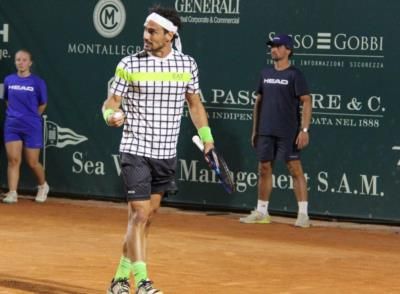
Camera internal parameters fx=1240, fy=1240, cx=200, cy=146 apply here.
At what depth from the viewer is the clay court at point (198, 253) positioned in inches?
387

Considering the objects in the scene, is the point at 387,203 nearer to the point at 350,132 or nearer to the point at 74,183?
the point at 350,132

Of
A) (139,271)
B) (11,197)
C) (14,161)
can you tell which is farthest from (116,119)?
(11,197)

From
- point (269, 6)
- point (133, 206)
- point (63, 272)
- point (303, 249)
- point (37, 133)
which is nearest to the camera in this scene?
point (133, 206)

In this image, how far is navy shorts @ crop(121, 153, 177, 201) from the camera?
27.7 ft

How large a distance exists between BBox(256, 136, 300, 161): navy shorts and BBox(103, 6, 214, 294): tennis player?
5.60 m

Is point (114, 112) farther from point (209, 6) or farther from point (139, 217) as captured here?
point (209, 6)

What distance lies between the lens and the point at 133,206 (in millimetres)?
8484

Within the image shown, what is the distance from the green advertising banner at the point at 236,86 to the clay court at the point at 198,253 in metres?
0.42

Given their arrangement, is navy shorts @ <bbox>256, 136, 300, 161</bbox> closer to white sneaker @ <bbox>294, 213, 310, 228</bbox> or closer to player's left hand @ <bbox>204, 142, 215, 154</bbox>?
white sneaker @ <bbox>294, 213, 310, 228</bbox>

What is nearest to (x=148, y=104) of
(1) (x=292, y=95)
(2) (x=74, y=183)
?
(1) (x=292, y=95)

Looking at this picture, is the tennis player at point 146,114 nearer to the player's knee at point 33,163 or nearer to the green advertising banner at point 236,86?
the green advertising banner at point 236,86

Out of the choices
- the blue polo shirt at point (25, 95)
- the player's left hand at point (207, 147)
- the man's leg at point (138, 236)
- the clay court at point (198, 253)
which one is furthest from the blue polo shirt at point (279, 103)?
the man's leg at point (138, 236)

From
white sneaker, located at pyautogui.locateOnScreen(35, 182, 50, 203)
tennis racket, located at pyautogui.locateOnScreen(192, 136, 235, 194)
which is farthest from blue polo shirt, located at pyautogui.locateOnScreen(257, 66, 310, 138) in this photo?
tennis racket, located at pyautogui.locateOnScreen(192, 136, 235, 194)

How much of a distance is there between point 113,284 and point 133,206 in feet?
2.09
